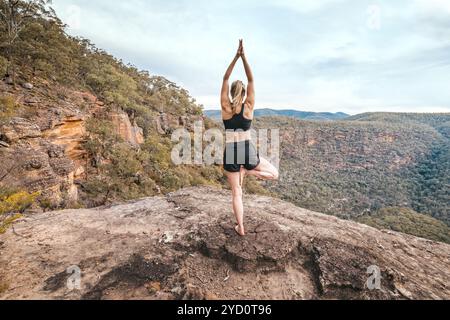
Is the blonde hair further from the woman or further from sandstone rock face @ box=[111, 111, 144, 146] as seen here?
sandstone rock face @ box=[111, 111, 144, 146]

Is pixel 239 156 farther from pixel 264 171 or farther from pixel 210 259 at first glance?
pixel 210 259

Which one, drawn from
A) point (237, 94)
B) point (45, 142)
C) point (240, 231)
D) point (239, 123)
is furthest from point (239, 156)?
point (45, 142)

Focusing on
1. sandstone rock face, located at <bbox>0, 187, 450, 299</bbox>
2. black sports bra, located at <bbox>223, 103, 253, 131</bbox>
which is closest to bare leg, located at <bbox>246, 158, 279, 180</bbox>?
black sports bra, located at <bbox>223, 103, 253, 131</bbox>

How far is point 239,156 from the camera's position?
3.25 metres

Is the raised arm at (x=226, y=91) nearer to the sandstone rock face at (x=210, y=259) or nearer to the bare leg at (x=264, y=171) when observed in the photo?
the bare leg at (x=264, y=171)

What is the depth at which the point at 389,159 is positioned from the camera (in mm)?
95688

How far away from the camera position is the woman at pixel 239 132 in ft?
10.2

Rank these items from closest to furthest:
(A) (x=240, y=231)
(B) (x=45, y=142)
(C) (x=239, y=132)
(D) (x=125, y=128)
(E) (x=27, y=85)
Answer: (C) (x=239, y=132) → (A) (x=240, y=231) → (B) (x=45, y=142) → (E) (x=27, y=85) → (D) (x=125, y=128)

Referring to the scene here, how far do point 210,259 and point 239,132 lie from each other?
1.76 metres

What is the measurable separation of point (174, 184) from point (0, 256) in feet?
65.3

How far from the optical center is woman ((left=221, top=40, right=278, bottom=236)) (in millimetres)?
3117

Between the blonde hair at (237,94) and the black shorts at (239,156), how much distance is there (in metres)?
0.46
